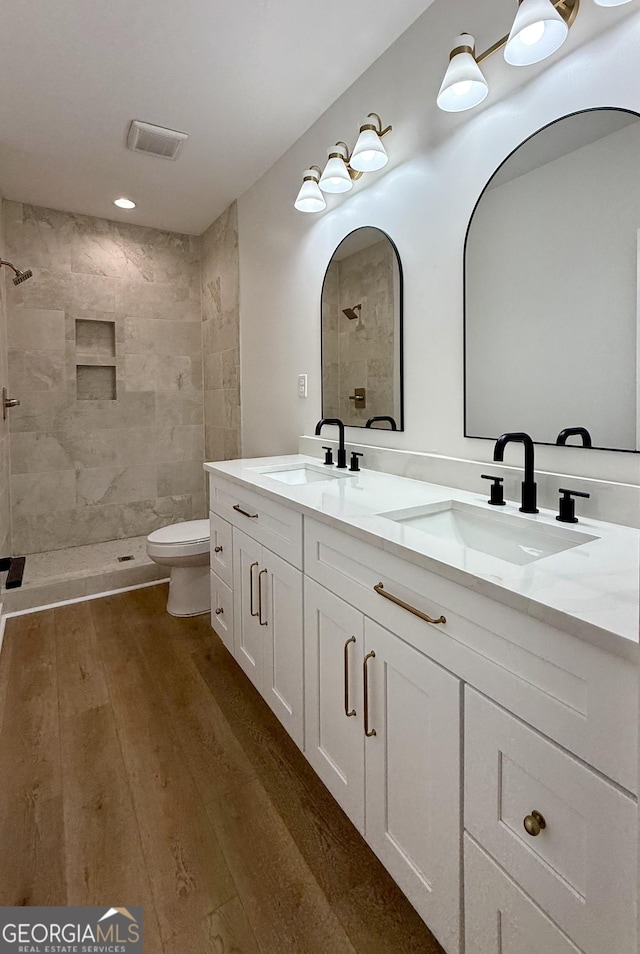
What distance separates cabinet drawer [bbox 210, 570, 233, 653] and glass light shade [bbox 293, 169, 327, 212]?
1.70 meters

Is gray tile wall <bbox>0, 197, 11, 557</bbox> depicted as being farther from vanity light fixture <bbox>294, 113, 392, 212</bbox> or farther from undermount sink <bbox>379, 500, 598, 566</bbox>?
undermount sink <bbox>379, 500, 598, 566</bbox>

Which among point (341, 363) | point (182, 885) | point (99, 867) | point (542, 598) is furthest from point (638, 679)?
point (341, 363)

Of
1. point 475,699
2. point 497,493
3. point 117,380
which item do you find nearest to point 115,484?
point 117,380

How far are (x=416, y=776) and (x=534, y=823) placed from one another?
0.95ft

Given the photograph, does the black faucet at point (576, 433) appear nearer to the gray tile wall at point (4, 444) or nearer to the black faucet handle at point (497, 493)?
the black faucet handle at point (497, 493)

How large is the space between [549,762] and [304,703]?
86 centimetres

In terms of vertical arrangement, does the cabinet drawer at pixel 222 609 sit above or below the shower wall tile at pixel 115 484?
below

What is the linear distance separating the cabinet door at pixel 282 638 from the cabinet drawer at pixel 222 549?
347mm

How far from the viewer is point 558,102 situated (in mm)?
1231

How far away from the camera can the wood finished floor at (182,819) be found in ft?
3.52

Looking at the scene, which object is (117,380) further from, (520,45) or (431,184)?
(520,45)

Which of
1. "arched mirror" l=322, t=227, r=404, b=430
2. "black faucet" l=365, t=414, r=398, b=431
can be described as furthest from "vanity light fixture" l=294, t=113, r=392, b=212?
"black faucet" l=365, t=414, r=398, b=431

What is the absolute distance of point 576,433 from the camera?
124cm

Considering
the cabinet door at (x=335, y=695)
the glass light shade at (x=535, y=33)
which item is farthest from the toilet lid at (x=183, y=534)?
the glass light shade at (x=535, y=33)
